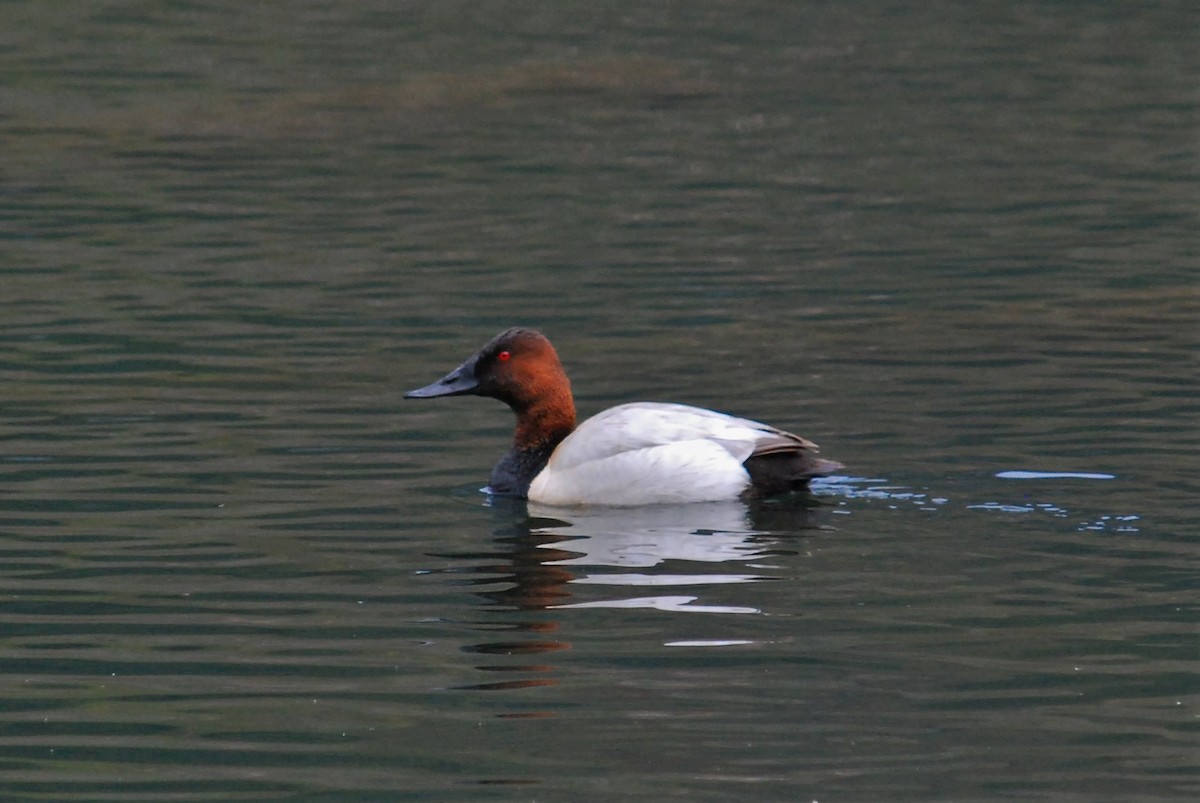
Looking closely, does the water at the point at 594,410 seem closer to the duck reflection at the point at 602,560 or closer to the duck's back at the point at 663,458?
the duck reflection at the point at 602,560

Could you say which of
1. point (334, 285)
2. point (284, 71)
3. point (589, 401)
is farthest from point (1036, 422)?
point (284, 71)

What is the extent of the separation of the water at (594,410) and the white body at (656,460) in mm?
183

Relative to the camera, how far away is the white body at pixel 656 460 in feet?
31.8

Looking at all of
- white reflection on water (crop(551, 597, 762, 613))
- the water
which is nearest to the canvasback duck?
the water

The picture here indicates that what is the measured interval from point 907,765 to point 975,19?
24.6m

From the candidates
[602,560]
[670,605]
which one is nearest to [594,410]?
[602,560]

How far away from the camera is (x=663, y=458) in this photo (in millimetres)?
9750

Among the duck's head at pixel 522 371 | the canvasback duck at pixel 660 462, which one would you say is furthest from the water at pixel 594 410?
the duck's head at pixel 522 371

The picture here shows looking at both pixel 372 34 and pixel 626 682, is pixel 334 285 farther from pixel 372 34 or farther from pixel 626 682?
pixel 372 34

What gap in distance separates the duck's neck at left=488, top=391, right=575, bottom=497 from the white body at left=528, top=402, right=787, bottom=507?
134 mm

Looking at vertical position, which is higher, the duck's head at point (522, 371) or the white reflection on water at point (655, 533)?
the duck's head at point (522, 371)

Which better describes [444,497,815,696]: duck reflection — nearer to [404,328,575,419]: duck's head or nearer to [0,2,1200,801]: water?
[0,2,1200,801]: water

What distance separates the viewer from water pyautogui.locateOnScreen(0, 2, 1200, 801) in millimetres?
6520

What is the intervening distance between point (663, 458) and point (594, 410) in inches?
80.8
